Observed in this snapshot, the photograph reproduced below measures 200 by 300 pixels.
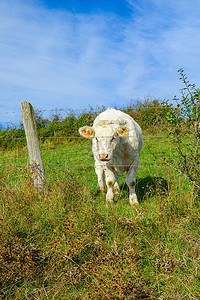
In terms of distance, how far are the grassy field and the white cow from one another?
1154 millimetres

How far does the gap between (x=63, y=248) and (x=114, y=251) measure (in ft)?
2.39

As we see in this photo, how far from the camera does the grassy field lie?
9.41 ft

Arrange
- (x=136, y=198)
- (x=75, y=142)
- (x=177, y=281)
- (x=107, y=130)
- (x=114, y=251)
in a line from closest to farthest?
(x=177, y=281), (x=114, y=251), (x=107, y=130), (x=136, y=198), (x=75, y=142)

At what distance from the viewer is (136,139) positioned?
577 cm

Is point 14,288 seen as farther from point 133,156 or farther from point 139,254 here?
point 133,156

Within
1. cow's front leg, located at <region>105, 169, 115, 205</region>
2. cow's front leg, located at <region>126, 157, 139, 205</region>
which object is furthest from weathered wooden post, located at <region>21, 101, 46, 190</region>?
cow's front leg, located at <region>126, 157, 139, 205</region>

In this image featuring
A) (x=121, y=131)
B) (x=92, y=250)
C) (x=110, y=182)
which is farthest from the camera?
(x=110, y=182)

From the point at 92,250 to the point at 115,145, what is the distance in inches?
93.7

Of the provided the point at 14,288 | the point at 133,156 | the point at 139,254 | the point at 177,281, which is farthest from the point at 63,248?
the point at 133,156

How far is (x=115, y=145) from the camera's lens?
5281mm

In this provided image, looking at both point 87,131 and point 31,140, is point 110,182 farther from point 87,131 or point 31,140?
point 31,140

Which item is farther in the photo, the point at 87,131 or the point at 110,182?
the point at 110,182

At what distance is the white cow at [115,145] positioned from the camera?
5.15 m

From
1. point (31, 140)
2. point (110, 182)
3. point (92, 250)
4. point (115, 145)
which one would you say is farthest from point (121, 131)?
point (92, 250)
